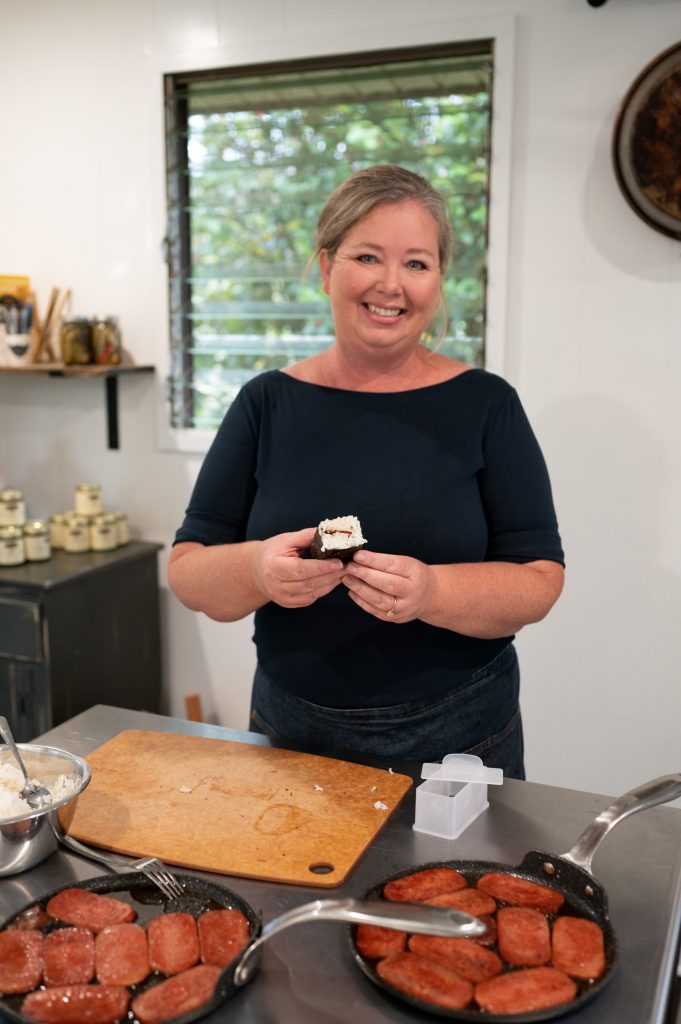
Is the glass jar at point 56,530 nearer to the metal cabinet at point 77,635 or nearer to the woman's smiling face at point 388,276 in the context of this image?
the metal cabinet at point 77,635

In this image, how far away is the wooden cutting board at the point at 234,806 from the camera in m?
1.19

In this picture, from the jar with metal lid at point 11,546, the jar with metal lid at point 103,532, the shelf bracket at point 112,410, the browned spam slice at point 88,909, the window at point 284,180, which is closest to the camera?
the browned spam slice at point 88,909

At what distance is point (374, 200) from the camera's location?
149 cm

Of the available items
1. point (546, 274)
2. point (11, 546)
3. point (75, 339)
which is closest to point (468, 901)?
point (546, 274)

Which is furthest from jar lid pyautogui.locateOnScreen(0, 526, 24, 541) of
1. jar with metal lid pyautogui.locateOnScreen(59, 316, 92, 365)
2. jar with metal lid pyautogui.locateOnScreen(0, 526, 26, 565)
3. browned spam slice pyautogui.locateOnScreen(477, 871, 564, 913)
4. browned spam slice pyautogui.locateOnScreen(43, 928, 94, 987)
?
browned spam slice pyautogui.locateOnScreen(477, 871, 564, 913)

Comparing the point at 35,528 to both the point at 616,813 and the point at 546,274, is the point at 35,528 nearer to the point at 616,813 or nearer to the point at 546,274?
the point at 546,274

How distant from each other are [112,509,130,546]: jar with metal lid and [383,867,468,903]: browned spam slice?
2.12 meters

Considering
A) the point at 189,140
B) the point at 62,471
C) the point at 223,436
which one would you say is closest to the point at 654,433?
the point at 223,436

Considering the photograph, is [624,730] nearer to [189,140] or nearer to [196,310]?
[196,310]

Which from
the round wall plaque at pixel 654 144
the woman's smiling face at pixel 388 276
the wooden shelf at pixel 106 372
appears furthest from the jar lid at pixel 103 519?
the round wall plaque at pixel 654 144

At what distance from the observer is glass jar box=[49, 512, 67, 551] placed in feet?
9.90

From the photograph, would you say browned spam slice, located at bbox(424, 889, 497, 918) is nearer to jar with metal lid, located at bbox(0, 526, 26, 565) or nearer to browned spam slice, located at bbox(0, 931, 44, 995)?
browned spam slice, located at bbox(0, 931, 44, 995)

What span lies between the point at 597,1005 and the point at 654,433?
1.77m

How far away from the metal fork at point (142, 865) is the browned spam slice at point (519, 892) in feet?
1.14
